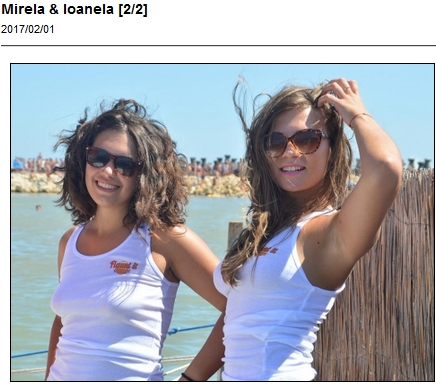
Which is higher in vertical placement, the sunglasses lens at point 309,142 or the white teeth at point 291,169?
the sunglasses lens at point 309,142

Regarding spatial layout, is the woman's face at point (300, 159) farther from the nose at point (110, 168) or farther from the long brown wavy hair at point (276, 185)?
the nose at point (110, 168)

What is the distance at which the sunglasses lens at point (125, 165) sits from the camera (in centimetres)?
275

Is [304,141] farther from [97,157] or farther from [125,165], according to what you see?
[97,157]

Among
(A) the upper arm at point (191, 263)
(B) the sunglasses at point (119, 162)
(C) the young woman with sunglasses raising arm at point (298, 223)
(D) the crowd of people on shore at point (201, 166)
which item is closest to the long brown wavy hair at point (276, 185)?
(C) the young woman with sunglasses raising arm at point (298, 223)

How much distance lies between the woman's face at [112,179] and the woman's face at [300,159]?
65cm

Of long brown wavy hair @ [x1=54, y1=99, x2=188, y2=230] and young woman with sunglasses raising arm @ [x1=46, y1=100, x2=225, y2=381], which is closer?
young woman with sunglasses raising arm @ [x1=46, y1=100, x2=225, y2=381]

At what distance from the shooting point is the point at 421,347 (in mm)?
2730

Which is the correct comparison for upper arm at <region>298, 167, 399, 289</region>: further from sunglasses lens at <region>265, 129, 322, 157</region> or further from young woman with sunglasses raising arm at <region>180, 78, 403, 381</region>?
sunglasses lens at <region>265, 129, 322, 157</region>

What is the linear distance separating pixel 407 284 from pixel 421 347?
25cm

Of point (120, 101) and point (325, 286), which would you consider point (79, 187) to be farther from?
point (325, 286)

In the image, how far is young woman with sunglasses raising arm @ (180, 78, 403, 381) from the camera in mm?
2076

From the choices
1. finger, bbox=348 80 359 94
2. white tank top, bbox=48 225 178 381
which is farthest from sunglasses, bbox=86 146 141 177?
finger, bbox=348 80 359 94

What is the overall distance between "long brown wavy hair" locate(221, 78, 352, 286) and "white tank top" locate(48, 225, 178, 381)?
1.31 feet

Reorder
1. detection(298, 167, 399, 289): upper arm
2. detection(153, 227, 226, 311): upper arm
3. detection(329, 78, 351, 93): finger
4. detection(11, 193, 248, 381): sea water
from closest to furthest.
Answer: detection(298, 167, 399, 289): upper arm, detection(329, 78, 351, 93): finger, detection(153, 227, 226, 311): upper arm, detection(11, 193, 248, 381): sea water
